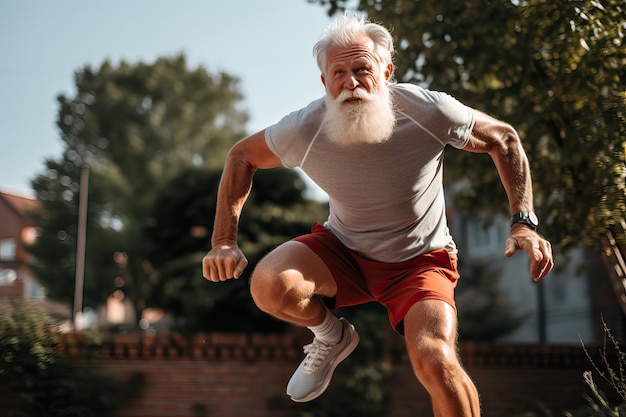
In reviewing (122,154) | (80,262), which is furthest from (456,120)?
(122,154)

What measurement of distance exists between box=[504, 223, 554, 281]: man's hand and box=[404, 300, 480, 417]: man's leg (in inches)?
14.0

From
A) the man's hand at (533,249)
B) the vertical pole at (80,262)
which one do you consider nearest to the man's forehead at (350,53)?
the man's hand at (533,249)

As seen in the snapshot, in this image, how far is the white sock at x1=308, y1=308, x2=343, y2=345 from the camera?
360 cm

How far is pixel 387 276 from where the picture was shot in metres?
3.44

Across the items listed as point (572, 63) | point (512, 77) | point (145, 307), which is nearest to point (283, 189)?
point (512, 77)

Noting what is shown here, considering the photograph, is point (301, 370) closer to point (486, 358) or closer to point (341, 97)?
point (341, 97)

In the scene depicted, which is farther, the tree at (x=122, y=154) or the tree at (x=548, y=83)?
the tree at (x=122, y=154)

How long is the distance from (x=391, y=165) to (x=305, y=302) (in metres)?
0.67

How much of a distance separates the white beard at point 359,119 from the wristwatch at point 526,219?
0.62m

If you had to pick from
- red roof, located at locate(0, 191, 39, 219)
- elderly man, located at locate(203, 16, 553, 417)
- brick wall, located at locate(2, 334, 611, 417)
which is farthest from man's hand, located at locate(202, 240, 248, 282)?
red roof, located at locate(0, 191, 39, 219)

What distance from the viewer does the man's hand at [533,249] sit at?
2986mm

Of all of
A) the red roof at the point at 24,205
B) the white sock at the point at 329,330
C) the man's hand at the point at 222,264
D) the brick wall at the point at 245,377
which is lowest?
the brick wall at the point at 245,377

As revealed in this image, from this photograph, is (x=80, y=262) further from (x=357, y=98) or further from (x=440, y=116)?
(x=440, y=116)

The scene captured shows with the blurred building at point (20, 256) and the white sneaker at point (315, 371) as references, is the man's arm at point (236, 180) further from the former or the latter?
the blurred building at point (20, 256)
